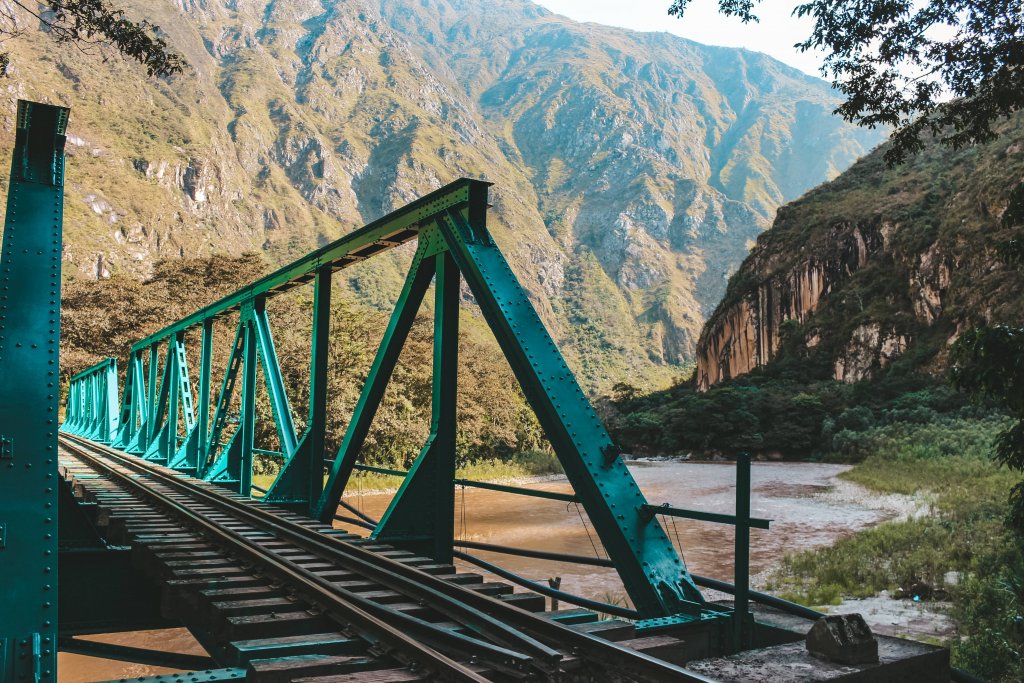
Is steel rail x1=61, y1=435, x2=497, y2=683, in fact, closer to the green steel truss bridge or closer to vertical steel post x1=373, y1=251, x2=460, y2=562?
the green steel truss bridge

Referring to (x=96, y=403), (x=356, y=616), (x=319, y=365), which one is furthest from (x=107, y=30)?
(x=96, y=403)

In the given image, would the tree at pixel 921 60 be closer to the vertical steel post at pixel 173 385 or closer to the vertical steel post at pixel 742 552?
the vertical steel post at pixel 742 552

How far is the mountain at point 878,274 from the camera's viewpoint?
44.6 m

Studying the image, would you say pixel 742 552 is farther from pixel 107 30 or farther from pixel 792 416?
pixel 792 416

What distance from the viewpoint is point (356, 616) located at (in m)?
4.45

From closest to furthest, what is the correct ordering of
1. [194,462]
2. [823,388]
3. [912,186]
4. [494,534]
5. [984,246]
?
[194,462] < [494,534] < [984,246] < [823,388] < [912,186]

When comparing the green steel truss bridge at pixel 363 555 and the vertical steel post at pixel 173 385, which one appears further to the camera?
the vertical steel post at pixel 173 385

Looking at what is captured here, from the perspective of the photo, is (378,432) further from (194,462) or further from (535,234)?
(535,234)

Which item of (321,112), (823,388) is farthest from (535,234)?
(823,388)

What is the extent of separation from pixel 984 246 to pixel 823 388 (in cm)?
1168

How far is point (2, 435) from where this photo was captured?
3.91 meters

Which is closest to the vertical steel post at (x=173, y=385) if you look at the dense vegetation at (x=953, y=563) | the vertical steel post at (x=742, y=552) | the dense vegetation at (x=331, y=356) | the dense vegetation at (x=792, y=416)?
the dense vegetation at (x=953, y=563)

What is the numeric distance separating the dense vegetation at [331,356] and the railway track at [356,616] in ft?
89.3

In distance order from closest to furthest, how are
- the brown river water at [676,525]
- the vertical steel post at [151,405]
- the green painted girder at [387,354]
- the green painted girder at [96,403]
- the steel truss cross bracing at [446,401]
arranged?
1. the steel truss cross bracing at [446,401]
2. the green painted girder at [387,354]
3. the brown river water at [676,525]
4. the vertical steel post at [151,405]
5. the green painted girder at [96,403]
